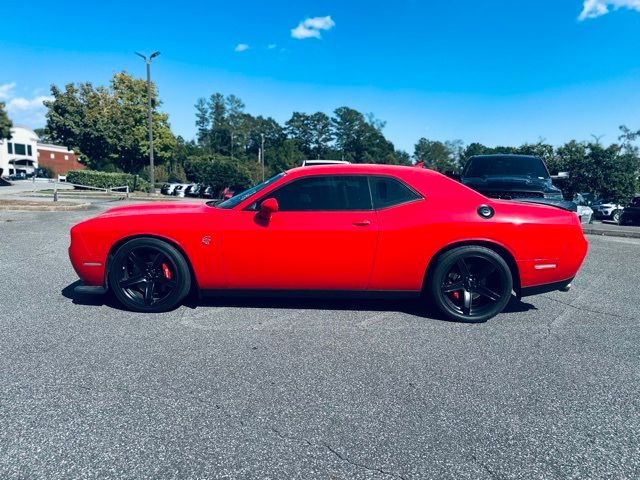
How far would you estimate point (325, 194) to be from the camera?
389cm

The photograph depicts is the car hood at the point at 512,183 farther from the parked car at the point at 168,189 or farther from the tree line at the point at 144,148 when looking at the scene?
the parked car at the point at 168,189

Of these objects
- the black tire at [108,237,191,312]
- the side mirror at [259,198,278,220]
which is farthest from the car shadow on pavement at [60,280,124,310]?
the side mirror at [259,198,278,220]

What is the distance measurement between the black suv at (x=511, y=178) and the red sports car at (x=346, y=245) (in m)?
2.91

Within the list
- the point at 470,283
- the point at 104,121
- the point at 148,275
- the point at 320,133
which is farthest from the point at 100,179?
the point at 320,133

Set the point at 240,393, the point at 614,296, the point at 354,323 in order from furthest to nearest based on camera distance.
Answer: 1. the point at 614,296
2. the point at 354,323
3. the point at 240,393

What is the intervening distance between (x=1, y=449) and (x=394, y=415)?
1968mm

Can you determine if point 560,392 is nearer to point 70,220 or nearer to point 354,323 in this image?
point 354,323

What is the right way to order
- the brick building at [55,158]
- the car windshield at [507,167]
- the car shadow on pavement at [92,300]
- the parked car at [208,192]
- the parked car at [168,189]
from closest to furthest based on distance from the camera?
the car shadow on pavement at [92,300]
the car windshield at [507,167]
the parked car at [168,189]
the parked car at [208,192]
the brick building at [55,158]

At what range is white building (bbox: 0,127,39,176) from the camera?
67375 mm

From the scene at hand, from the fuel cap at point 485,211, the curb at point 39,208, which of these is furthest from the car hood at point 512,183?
the curb at point 39,208

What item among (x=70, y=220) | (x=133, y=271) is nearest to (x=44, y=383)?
(x=133, y=271)

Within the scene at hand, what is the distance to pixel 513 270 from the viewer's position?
12.8 ft

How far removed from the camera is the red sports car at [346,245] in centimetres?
374

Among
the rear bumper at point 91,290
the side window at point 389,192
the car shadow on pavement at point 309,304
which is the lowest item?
the car shadow on pavement at point 309,304
